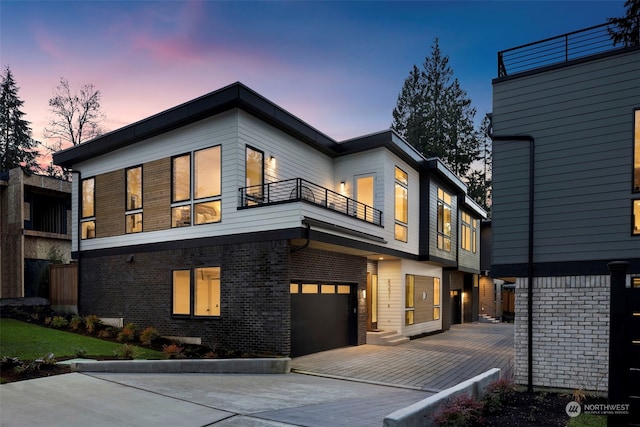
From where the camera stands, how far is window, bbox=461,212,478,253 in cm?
2527

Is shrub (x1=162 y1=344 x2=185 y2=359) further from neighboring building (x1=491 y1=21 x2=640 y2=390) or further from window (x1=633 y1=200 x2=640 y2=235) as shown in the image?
window (x1=633 y1=200 x2=640 y2=235)

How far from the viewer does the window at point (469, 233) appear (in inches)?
995

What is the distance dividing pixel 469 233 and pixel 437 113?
18.7 metres

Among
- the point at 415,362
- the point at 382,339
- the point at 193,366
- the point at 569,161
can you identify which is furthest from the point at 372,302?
the point at 569,161

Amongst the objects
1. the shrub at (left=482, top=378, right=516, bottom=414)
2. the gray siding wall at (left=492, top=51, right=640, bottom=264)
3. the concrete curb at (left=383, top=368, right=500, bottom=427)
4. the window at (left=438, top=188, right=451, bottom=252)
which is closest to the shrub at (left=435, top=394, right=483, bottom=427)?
the concrete curb at (left=383, top=368, right=500, bottom=427)

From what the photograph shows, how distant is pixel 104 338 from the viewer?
534 inches

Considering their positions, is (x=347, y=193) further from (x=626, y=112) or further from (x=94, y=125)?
(x=94, y=125)

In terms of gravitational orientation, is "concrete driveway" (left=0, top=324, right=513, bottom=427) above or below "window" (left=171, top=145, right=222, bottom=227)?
below

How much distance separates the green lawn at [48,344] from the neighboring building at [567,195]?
924cm

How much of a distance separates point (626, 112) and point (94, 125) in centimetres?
3173

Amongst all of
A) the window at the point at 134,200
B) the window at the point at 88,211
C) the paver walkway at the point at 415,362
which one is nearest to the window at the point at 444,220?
the paver walkway at the point at 415,362

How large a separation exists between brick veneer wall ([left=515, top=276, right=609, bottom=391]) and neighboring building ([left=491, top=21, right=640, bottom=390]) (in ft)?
0.05

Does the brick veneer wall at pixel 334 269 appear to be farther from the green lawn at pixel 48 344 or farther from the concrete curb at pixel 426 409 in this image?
the concrete curb at pixel 426 409

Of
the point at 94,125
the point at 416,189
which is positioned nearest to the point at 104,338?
the point at 416,189
